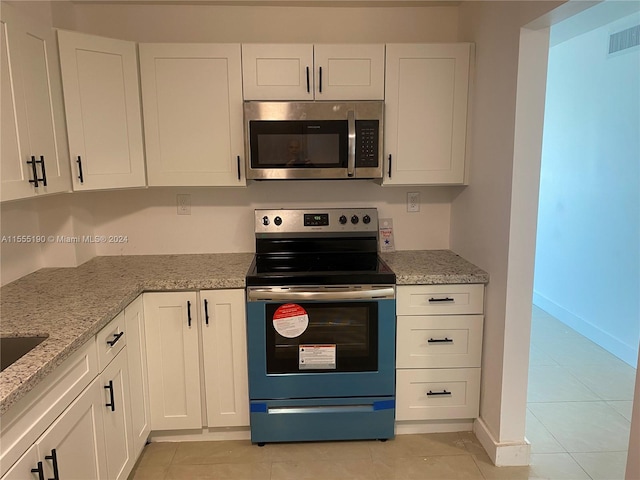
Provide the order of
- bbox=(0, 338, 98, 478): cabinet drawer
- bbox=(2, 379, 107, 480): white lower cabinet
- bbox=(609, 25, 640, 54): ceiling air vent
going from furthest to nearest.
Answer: bbox=(609, 25, 640, 54): ceiling air vent
bbox=(2, 379, 107, 480): white lower cabinet
bbox=(0, 338, 98, 478): cabinet drawer

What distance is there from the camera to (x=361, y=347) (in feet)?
7.76

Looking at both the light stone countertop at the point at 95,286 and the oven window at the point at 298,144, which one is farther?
the oven window at the point at 298,144

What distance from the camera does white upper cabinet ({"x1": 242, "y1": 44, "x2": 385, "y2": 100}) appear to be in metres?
2.40

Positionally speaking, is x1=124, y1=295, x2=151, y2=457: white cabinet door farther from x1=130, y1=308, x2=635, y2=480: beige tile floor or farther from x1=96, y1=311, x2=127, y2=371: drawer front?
x1=130, y1=308, x2=635, y2=480: beige tile floor

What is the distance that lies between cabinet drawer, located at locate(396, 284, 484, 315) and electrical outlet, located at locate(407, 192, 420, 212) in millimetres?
686

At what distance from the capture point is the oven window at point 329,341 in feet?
7.59

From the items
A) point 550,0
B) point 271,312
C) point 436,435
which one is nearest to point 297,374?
point 271,312

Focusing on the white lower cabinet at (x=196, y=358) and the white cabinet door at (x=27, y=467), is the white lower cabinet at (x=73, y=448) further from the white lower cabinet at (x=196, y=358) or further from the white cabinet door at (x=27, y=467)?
the white lower cabinet at (x=196, y=358)

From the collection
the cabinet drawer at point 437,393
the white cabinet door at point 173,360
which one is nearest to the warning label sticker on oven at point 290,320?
the white cabinet door at point 173,360

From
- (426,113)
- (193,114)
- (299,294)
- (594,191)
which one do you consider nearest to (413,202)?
(426,113)

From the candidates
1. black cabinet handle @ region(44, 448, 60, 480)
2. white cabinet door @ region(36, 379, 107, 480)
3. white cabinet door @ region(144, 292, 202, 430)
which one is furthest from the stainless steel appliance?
black cabinet handle @ region(44, 448, 60, 480)

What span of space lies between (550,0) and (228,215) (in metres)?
1.95

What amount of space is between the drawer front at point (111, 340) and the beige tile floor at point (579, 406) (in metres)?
2.05

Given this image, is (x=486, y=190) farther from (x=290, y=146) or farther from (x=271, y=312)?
(x=271, y=312)
